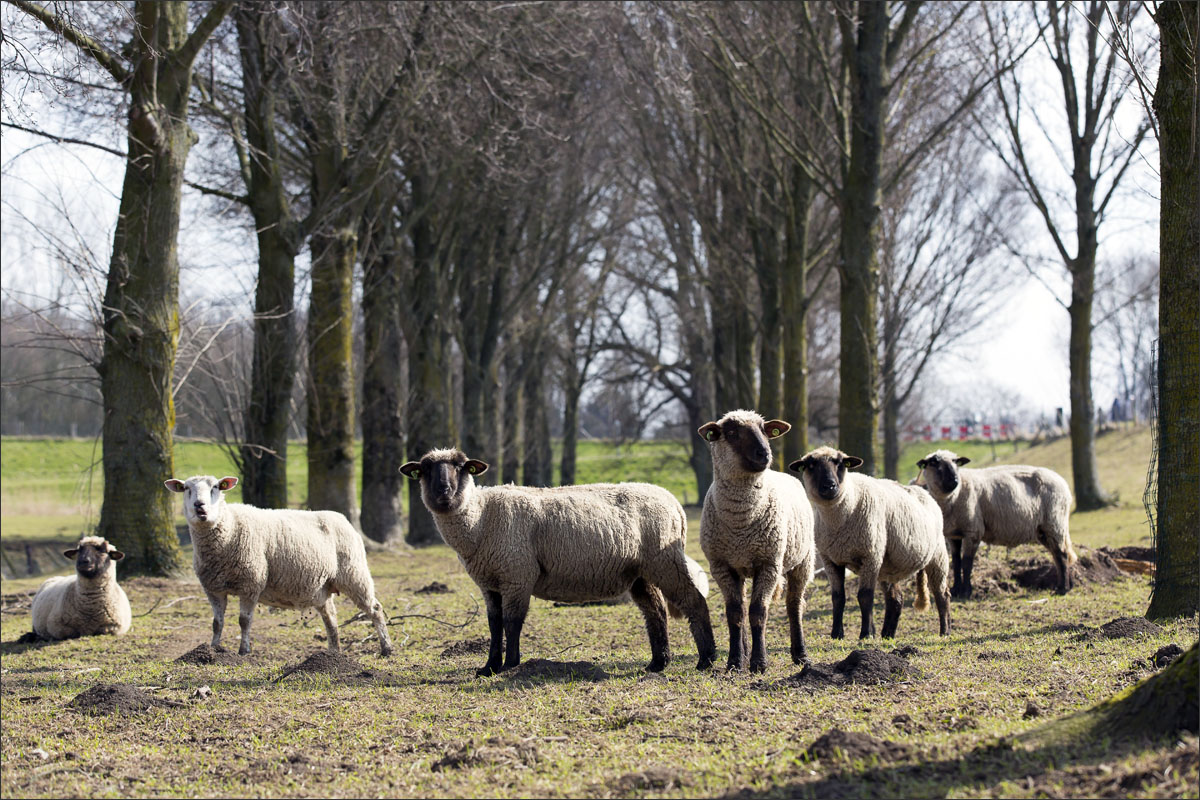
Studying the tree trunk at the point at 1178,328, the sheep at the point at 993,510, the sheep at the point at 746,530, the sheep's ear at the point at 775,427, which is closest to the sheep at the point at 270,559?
the sheep at the point at 746,530

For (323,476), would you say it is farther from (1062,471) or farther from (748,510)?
(1062,471)

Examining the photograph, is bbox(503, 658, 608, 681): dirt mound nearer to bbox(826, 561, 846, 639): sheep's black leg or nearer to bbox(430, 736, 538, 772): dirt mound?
bbox(430, 736, 538, 772): dirt mound

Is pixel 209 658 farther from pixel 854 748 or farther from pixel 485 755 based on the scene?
pixel 854 748

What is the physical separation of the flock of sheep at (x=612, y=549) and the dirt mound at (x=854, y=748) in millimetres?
3118

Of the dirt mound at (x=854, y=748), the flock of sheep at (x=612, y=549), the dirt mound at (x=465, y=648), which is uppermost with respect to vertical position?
the flock of sheep at (x=612, y=549)

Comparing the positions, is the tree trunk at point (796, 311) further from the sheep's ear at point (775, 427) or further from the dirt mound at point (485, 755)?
the dirt mound at point (485, 755)

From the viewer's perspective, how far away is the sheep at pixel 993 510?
13.6 metres

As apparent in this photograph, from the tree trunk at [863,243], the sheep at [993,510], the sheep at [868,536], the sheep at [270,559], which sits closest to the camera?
the sheep at [868,536]

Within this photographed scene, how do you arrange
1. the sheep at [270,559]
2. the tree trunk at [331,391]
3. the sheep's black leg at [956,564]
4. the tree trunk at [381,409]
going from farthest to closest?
the tree trunk at [381,409], the tree trunk at [331,391], the sheep's black leg at [956,564], the sheep at [270,559]

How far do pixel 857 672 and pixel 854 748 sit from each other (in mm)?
2361

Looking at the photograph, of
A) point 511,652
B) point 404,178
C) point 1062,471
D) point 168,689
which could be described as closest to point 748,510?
point 511,652

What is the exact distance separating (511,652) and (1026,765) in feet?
16.6

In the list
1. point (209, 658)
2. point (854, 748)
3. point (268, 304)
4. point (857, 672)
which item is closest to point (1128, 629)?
point (857, 672)

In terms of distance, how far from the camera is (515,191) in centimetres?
2736
